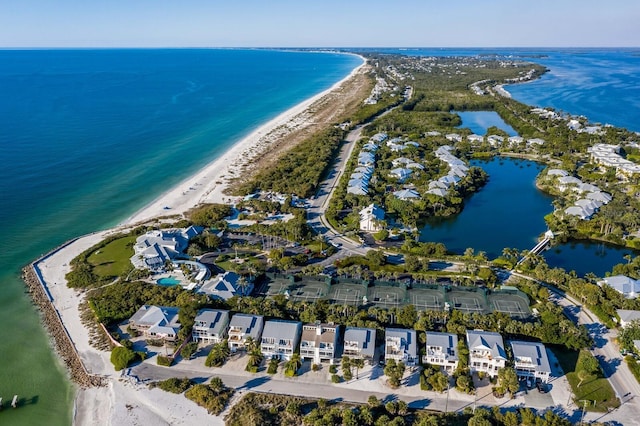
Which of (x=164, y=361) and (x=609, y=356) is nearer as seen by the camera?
(x=164, y=361)

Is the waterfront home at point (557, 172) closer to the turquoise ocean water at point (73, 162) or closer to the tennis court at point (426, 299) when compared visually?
the tennis court at point (426, 299)

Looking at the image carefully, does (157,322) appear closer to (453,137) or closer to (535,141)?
(453,137)

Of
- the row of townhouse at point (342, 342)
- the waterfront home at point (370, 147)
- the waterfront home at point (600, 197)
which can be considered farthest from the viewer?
the waterfront home at point (370, 147)

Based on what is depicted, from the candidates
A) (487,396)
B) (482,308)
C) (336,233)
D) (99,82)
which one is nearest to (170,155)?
(336,233)

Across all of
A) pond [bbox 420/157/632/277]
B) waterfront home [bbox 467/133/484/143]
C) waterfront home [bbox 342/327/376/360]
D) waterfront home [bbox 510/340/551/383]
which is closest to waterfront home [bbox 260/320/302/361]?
waterfront home [bbox 342/327/376/360]

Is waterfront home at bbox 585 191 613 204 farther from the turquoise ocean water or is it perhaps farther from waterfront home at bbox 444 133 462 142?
the turquoise ocean water

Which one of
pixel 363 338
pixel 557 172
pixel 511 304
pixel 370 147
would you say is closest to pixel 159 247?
pixel 363 338

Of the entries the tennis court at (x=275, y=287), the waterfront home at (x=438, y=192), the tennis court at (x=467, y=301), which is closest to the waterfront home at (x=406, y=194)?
the waterfront home at (x=438, y=192)
